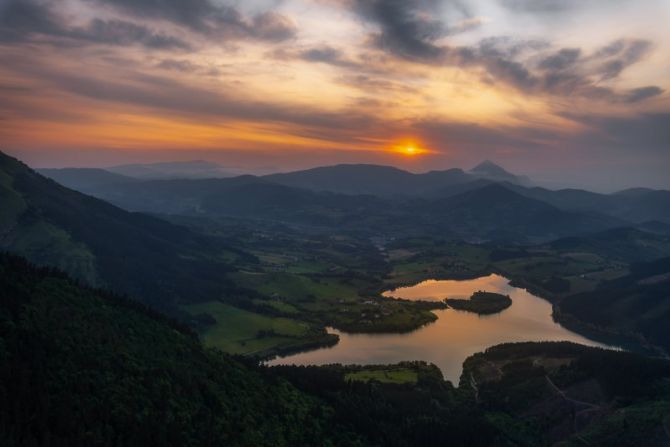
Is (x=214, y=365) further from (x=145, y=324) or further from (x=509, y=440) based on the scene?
(x=509, y=440)

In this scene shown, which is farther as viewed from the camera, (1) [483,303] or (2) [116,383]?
(1) [483,303]

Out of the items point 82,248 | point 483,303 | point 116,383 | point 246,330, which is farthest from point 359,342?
point 82,248

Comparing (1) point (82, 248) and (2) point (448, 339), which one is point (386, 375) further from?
(1) point (82, 248)

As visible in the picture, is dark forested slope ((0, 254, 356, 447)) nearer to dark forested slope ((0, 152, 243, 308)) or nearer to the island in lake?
dark forested slope ((0, 152, 243, 308))

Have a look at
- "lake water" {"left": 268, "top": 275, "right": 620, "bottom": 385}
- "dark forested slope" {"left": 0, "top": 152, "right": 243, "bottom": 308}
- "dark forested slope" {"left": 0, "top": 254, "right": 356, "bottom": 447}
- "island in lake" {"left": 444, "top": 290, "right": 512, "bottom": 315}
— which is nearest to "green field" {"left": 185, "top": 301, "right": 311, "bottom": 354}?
"lake water" {"left": 268, "top": 275, "right": 620, "bottom": 385}

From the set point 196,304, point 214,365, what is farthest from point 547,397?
point 196,304

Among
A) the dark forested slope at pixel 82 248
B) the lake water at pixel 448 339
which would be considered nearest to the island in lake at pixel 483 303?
the lake water at pixel 448 339
